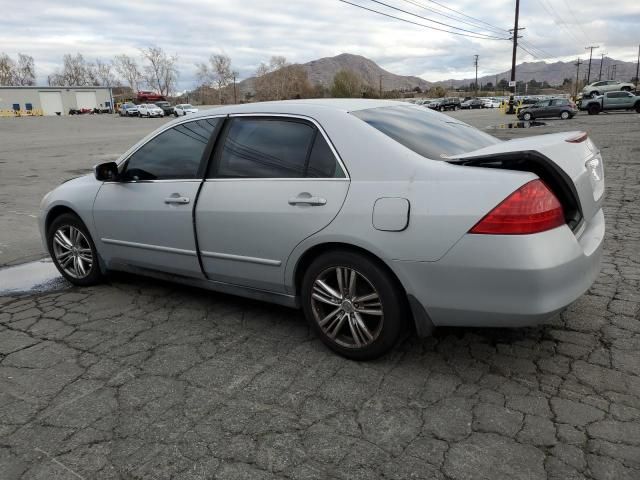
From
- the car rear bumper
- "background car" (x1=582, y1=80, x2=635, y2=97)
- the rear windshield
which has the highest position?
"background car" (x1=582, y1=80, x2=635, y2=97)

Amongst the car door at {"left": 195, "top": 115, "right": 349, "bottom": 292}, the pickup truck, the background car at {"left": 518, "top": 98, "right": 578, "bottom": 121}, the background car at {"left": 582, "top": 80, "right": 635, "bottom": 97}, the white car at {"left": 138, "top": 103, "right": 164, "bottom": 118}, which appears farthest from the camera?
the white car at {"left": 138, "top": 103, "right": 164, "bottom": 118}

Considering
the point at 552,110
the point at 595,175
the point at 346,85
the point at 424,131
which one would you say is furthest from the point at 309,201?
the point at 346,85

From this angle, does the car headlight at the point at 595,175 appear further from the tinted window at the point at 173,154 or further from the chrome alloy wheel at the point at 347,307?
the tinted window at the point at 173,154

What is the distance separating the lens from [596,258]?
3.00 metres

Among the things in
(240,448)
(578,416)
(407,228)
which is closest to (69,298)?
(240,448)

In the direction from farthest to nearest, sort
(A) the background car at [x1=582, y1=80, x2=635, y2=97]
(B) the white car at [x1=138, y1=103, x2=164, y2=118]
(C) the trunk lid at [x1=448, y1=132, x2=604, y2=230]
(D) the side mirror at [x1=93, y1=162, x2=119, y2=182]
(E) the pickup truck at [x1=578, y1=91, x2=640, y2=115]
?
(B) the white car at [x1=138, y1=103, x2=164, y2=118]
(A) the background car at [x1=582, y1=80, x2=635, y2=97]
(E) the pickup truck at [x1=578, y1=91, x2=640, y2=115]
(D) the side mirror at [x1=93, y1=162, x2=119, y2=182]
(C) the trunk lid at [x1=448, y1=132, x2=604, y2=230]

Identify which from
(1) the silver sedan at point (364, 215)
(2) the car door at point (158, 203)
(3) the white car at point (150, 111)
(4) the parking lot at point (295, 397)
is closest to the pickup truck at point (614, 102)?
(4) the parking lot at point (295, 397)

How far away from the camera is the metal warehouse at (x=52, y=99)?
79.0m

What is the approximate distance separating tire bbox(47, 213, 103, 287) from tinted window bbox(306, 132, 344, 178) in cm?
244

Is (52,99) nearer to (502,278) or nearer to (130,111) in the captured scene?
(130,111)

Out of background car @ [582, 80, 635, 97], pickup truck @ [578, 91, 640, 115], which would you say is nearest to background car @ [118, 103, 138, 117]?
pickup truck @ [578, 91, 640, 115]

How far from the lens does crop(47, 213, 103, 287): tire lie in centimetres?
461

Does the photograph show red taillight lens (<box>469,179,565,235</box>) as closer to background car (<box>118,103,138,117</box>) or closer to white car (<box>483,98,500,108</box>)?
background car (<box>118,103,138,117</box>)

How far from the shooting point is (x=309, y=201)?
122 inches
